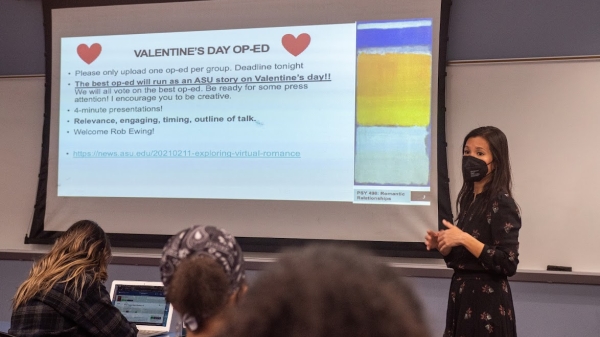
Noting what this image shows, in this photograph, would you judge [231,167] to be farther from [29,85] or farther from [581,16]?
[581,16]

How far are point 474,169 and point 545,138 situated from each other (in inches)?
61.5

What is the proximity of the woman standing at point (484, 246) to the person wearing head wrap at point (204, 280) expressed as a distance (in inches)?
44.5

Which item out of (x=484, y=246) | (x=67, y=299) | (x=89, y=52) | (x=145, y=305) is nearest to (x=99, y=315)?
(x=67, y=299)

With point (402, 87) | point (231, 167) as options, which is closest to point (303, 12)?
point (402, 87)

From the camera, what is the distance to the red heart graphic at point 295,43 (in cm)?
390

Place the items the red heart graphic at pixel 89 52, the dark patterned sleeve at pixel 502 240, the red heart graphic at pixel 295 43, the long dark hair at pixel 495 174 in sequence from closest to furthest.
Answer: the dark patterned sleeve at pixel 502 240, the long dark hair at pixel 495 174, the red heart graphic at pixel 295 43, the red heart graphic at pixel 89 52

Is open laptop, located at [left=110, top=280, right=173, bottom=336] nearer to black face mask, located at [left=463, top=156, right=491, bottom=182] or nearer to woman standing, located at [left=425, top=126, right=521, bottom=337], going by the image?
woman standing, located at [left=425, top=126, right=521, bottom=337]

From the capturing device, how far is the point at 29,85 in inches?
174

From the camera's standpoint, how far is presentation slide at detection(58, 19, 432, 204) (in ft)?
12.2

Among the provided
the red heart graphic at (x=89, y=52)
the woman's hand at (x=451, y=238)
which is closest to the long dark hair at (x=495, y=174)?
the woman's hand at (x=451, y=238)

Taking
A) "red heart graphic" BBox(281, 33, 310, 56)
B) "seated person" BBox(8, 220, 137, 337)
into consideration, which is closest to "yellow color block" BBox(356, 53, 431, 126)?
"red heart graphic" BBox(281, 33, 310, 56)

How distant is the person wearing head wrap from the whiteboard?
2.71 metres

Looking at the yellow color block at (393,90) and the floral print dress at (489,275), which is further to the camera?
the yellow color block at (393,90)

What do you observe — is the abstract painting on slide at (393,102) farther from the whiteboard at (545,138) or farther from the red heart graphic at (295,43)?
the red heart graphic at (295,43)
